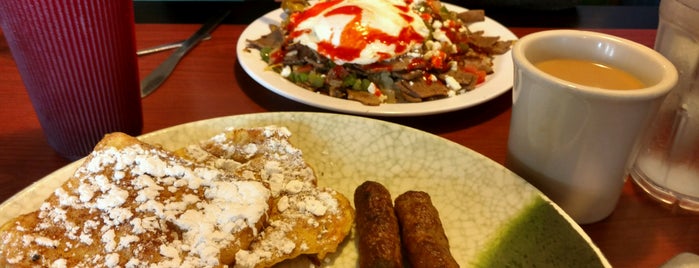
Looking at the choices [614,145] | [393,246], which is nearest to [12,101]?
[393,246]

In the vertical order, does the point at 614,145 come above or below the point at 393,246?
above

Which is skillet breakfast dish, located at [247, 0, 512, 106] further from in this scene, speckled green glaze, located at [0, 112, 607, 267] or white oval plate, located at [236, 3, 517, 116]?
speckled green glaze, located at [0, 112, 607, 267]

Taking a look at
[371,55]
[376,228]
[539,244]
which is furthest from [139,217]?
[371,55]

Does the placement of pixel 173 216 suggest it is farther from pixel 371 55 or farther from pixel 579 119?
pixel 371 55

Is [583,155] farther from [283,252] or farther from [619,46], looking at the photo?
[283,252]

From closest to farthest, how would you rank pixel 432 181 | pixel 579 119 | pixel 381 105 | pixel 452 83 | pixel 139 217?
pixel 139 217
pixel 579 119
pixel 432 181
pixel 381 105
pixel 452 83

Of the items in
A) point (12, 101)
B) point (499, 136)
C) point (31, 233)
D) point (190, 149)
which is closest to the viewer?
point (31, 233)

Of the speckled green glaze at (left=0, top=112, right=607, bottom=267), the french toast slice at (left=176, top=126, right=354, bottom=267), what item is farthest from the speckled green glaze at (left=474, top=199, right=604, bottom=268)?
the french toast slice at (left=176, top=126, right=354, bottom=267)
